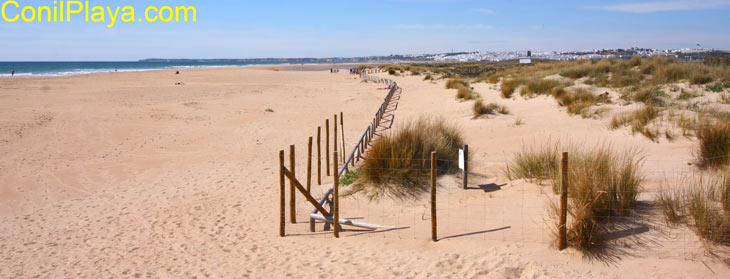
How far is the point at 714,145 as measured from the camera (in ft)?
29.2

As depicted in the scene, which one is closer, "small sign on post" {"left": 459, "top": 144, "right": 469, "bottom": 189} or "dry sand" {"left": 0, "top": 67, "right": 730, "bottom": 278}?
"dry sand" {"left": 0, "top": 67, "right": 730, "bottom": 278}

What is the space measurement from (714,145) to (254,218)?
25.7 ft

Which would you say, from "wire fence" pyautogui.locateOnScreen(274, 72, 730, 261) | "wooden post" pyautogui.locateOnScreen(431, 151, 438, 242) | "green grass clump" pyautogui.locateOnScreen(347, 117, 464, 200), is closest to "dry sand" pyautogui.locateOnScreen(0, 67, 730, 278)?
"wire fence" pyautogui.locateOnScreen(274, 72, 730, 261)

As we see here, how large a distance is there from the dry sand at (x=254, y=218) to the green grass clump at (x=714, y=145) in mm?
360

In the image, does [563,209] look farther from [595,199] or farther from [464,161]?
[464,161]

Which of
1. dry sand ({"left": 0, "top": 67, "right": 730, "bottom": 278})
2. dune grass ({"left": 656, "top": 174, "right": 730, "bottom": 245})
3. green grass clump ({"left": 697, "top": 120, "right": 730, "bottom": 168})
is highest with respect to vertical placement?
green grass clump ({"left": 697, "top": 120, "right": 730, "bottom": 168})

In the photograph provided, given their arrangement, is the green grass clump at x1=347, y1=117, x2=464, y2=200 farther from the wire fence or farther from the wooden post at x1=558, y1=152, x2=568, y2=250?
the wooden post at x1=558, y1=152, x2=568, y2=250

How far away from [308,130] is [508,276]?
13.7 m

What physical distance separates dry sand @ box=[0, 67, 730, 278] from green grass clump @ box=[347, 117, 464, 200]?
0.36m

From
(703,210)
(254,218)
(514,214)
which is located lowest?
(254,218)

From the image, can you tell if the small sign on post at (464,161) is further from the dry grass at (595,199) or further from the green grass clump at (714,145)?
the green grass clump at (714,145)

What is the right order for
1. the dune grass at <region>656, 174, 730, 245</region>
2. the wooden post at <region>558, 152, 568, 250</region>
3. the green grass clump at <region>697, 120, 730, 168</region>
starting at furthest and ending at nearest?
the green grass clump at <region>697, 120, 730, 168</region>, the wooden post at <region>558, 152, 568, 250</region>, the dune grass at <region>656, 174, 730, 245</region>

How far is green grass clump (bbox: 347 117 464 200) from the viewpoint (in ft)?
29.5

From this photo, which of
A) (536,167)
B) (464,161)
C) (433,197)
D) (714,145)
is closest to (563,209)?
(433,197)
